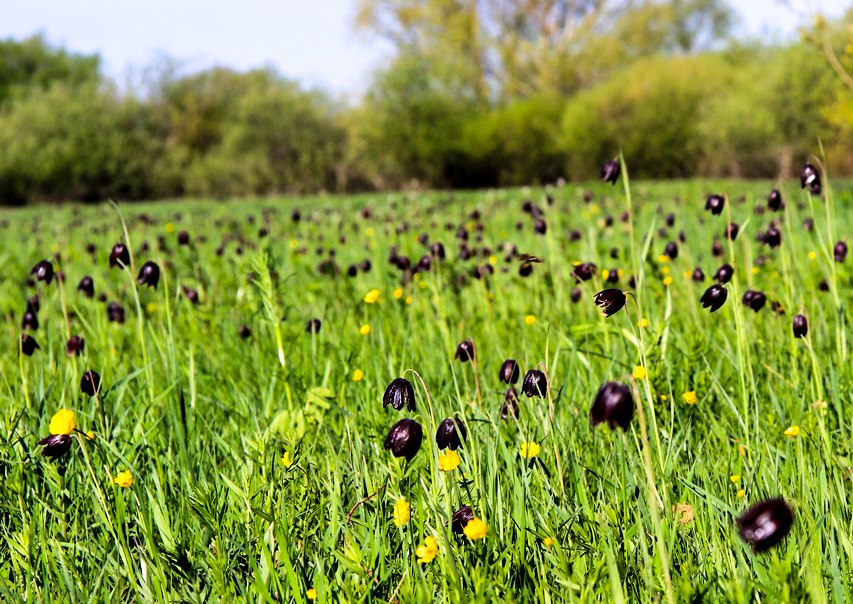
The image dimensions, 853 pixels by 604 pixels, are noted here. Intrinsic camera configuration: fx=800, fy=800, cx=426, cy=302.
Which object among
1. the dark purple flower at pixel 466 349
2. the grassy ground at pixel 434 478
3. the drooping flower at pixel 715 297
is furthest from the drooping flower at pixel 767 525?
the dark purple flower at pixel 466 349

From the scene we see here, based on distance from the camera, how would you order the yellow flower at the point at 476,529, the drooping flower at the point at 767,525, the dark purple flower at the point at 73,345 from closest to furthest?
the drooping flower at the point at 767,525 < the yellow flower at the point at 476,529 < the dark purple flower at the point at 73,345

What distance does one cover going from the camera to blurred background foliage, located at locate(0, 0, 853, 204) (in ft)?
101

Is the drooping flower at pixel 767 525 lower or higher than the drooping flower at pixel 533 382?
lower

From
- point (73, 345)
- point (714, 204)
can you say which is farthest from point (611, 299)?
point (73, 345)

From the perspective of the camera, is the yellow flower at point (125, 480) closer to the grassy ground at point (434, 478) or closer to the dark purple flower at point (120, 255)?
the grassy ground at point (434, 478)

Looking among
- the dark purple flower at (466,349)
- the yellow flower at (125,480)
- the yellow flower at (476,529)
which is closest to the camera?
the yellow flower at (476,529)

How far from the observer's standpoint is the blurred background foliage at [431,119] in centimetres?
3075

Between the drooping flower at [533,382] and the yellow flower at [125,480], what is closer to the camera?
the drooping flower at [533,382]

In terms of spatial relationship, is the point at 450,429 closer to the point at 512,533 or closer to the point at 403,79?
the point at 512,533

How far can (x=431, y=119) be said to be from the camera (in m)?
34.8

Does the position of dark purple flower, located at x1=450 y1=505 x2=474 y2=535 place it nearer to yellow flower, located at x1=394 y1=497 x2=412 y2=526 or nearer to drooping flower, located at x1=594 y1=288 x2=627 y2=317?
yellow flower, located at x1=394 y1=497 x2=412 y2=526

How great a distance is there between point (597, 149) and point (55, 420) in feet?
104

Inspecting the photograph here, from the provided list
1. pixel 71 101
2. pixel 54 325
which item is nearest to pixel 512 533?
pixel 54 325

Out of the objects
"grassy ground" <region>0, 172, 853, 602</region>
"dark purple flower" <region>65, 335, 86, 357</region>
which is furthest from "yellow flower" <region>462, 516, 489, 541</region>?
"dark purple flower" <region>65, 335, 86, 357</region>
